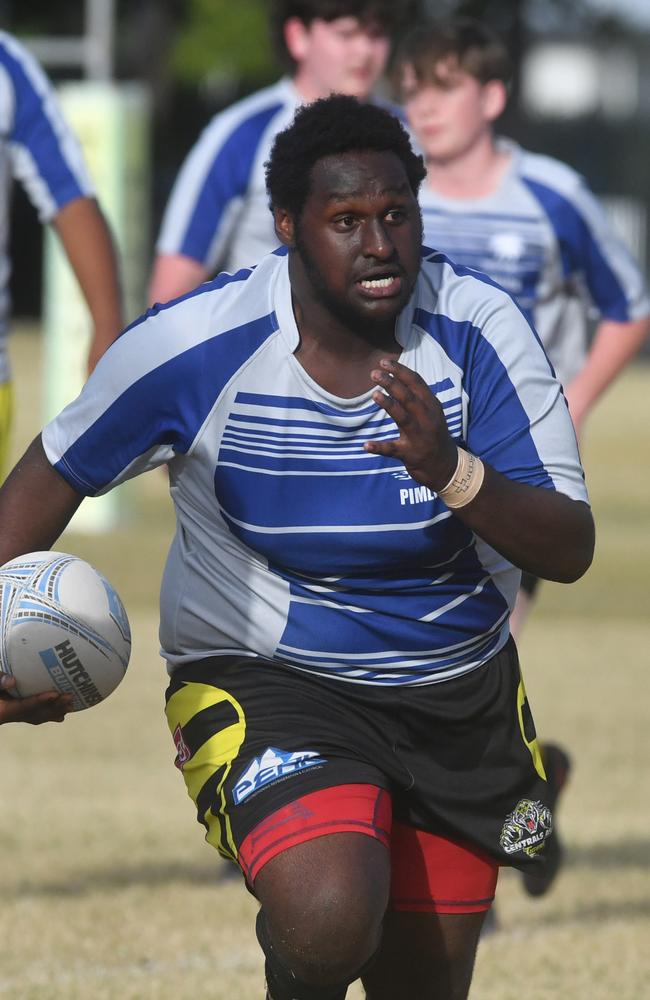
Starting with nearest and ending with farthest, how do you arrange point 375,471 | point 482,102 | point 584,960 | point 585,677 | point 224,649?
point 375,471, point 224,649, point 584,960, point 482,102, point 585,677

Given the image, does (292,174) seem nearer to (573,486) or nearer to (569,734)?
(573,486)

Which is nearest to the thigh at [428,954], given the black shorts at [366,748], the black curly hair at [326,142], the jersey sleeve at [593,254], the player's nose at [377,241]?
the black shorts at [366,748]

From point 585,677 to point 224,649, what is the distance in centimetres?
639

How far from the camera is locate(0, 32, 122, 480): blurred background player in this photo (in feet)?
17.7

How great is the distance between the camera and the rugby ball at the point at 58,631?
13.0 feet

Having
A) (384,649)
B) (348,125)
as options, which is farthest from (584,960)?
(348,125)

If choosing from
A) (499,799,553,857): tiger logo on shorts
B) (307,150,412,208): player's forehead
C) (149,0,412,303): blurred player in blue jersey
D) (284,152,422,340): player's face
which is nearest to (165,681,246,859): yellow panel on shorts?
(499,799,553,857): tiger logo on shorts

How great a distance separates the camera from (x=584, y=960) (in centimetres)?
565

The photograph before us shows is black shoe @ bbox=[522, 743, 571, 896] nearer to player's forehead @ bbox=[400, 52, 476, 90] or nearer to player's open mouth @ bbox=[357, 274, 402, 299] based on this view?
player's forehead @ bbox=[400, 52, 476, 90]

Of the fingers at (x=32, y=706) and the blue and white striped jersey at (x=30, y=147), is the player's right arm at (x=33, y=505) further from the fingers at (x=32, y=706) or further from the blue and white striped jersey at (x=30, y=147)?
the blue and white striped jersey at (x=30, y=147)

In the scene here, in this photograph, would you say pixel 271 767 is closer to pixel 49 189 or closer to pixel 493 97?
pixel 49 189

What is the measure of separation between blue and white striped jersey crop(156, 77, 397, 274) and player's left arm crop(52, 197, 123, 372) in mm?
1006

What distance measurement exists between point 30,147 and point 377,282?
1.95 meters

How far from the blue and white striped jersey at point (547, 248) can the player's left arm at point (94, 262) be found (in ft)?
3.90
